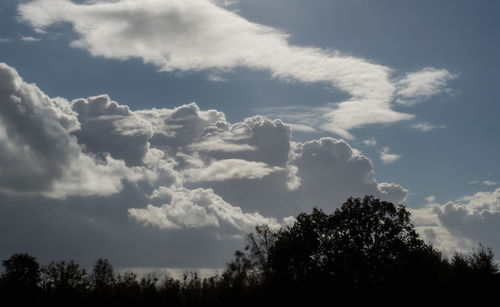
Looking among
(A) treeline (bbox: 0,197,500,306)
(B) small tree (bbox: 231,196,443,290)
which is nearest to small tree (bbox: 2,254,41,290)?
(A) treeline (bbox: 0,197,500,306)

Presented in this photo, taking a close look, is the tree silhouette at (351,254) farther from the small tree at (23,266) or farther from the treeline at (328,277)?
the small tree at (23,266)

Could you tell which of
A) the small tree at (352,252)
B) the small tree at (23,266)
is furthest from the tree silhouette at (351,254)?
the small tree at (23,266)

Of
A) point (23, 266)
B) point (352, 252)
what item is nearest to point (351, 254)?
point (352, 252)

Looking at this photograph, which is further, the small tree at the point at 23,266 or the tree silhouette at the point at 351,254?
the small tree at the point at 23,266

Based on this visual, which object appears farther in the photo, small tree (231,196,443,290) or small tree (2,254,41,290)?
small tree (2,254,41,290)

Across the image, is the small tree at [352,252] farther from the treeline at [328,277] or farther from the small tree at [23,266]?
the small tree at [23,266]

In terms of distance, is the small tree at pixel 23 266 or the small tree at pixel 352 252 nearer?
the small tree at pixel 352 252

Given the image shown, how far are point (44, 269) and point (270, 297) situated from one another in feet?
130

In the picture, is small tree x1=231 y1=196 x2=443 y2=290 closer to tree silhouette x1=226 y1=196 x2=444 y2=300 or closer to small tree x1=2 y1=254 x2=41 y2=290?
tree silhouette x1=226 y1=196 x2=444 y2=300

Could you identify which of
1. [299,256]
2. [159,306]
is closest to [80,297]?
[159,306]

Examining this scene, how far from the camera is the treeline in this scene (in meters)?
52.9

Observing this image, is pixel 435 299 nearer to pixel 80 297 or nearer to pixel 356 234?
pixel 356 234

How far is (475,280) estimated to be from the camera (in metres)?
59.6

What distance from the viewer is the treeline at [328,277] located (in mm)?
52906
